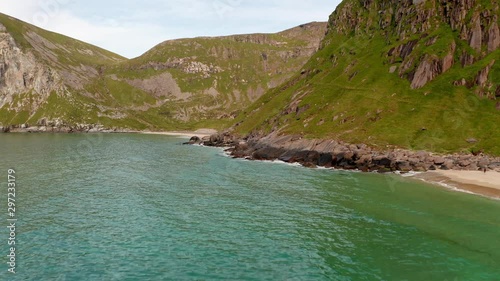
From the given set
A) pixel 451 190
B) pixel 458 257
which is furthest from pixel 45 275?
pixel 451 190

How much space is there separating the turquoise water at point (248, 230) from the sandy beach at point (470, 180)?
19.1ft

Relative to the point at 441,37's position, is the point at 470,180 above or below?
below

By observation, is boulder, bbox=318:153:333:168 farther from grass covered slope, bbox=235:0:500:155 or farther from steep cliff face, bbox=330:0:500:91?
steep cliff face, bbox=330:0:500:91

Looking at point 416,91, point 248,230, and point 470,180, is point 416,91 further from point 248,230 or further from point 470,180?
point 248,230

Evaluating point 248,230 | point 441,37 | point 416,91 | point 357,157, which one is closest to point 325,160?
point 357,157

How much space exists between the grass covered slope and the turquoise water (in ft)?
149

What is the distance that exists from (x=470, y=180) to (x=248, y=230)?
201 ft

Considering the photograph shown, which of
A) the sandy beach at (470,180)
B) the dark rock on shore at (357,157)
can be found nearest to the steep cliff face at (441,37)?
the dark rock on shore at (357,157)

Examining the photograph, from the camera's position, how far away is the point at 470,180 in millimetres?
82250

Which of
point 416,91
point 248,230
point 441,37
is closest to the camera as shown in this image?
point 248,230

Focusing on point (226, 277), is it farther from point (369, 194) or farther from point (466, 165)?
point (466, 165)

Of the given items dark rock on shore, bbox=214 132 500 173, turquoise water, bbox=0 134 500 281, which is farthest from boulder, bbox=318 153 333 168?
turquoise water, bbox=0 134 500 281

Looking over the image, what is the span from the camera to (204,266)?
36875 millimetres

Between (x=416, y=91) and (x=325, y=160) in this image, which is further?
(x=416, y=91)
